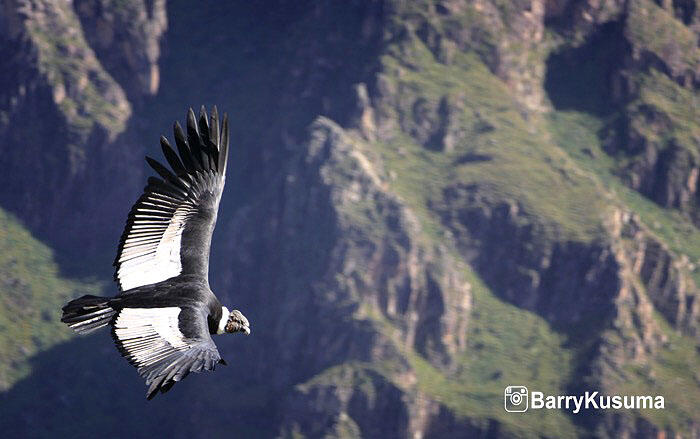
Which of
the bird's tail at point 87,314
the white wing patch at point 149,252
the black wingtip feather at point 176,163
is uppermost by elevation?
the black wingtip feather at point 176,163

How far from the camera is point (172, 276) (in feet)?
140

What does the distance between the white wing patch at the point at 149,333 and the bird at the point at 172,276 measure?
0.08 feet

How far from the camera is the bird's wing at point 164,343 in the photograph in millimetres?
35875

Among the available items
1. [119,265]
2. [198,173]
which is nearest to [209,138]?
[198,173]

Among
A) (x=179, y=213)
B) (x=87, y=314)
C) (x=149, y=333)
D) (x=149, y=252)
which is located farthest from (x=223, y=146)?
(x=149, y=333)

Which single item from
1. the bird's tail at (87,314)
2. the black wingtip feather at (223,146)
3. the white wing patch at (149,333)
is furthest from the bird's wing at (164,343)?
the black wingtip feather at (223,146)

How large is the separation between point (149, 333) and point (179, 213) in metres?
7.44

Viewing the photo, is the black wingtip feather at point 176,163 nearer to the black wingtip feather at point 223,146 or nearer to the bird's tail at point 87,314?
the black wingtip feather at point 223,146

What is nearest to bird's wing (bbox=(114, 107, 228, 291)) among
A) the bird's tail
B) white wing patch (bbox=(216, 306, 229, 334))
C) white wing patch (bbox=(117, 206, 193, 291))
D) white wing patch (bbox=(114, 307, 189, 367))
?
white wing patch (bbox=(117, 206, 193, 291))

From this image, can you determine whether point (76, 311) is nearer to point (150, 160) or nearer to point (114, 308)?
point (114, 308)

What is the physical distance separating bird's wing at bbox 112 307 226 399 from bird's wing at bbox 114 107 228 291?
2962 millimetres

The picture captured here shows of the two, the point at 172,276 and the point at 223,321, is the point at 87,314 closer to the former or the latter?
the point at 172,276

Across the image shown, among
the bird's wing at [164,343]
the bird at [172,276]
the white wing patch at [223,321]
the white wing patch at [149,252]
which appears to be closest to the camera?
the bird's wing at [164,343]

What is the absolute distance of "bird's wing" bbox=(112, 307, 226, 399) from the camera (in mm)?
35875
